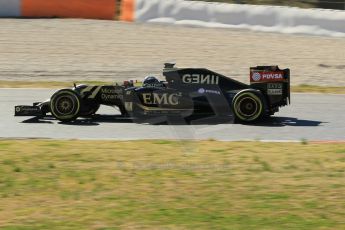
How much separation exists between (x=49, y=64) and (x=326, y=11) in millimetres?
8180

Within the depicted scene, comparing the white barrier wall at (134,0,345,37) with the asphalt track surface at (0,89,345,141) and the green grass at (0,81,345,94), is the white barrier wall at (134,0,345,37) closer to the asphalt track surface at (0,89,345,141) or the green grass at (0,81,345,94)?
the green grass at (0,81,345,94)

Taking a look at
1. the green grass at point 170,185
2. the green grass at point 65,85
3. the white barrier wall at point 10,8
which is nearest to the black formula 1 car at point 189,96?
the green grass at point 170,185

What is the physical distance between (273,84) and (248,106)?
1.86 ft

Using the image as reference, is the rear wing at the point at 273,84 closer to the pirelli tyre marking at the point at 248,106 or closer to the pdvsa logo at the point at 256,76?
the pdvsa logo at the point at 256,76

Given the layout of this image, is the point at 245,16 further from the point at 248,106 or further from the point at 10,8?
the point at 248,106

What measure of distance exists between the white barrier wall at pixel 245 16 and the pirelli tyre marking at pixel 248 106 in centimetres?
1001

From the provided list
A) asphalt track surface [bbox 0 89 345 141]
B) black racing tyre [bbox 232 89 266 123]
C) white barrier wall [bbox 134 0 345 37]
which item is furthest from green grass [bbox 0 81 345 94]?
white barrier wall [bbox 134 0 345 37]

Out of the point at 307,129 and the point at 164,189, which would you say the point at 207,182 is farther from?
the point at 307,129

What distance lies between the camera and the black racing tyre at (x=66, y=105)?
39.6ft

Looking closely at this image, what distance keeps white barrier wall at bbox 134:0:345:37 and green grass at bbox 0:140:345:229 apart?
11830mm

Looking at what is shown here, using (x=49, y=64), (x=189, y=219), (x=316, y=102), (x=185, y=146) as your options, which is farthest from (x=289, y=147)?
(x=49, y=64)

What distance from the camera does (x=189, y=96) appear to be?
12.1 metres

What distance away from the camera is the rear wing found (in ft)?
39.7

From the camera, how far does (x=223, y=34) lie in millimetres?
22141
